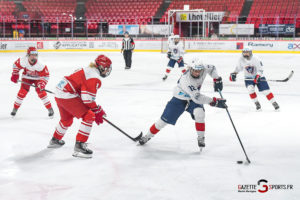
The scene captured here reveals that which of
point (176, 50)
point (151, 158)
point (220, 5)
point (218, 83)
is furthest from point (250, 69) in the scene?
point (220, 5)

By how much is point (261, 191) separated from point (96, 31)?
1910 cm

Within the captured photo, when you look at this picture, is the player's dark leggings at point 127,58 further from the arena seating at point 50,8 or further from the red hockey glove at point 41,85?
the arena seating at point 50,8

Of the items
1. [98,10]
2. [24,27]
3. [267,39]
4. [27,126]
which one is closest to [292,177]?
[27,126]

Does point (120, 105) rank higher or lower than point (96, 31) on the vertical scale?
lower

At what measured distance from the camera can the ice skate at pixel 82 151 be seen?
4129mm

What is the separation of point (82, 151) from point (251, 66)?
362 cm

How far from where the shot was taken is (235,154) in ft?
14.1

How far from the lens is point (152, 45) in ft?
66.4

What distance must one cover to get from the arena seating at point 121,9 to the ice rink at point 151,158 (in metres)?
18.5

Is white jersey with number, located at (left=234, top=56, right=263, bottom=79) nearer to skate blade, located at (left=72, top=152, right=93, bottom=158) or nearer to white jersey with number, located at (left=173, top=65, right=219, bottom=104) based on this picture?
white jersey with number, located at (left=173, top=65, right=219, bottom=104)

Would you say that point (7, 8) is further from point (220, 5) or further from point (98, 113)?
point (98, 113)

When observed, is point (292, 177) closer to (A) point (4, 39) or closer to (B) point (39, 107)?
(B) point (39, 107)

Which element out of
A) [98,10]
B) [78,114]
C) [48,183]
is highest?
[98,10]

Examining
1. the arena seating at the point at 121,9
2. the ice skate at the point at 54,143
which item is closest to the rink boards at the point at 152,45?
the arena seating at the point at 121,9
